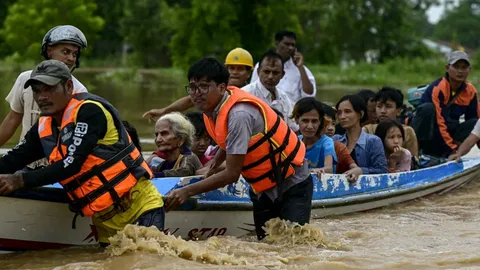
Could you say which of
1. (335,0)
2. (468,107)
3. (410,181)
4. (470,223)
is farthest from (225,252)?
(335,0)

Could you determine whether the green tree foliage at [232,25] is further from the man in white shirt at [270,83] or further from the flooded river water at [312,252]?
the flooded river water at [312,252]

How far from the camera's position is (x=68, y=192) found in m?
5.30

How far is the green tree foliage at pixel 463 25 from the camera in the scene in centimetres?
9924

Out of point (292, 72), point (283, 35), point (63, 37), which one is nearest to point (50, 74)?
point (63, 37)

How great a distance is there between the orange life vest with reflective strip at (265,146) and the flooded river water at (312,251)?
0.48m

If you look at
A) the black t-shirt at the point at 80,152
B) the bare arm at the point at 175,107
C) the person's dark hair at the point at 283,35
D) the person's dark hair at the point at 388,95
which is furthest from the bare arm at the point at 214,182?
the person's dark hair at the point at 283,35

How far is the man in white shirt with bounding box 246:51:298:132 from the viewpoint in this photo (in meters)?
8.65

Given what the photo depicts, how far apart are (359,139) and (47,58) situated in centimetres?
322

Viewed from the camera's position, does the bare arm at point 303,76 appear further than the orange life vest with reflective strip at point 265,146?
Yes

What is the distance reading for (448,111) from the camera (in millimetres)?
10672

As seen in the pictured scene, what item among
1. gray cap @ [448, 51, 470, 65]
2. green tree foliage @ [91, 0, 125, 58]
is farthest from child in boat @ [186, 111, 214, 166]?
green tree foliage @ [91, 0, 125, 58]

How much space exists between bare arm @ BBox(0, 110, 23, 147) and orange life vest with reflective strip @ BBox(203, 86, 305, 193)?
1.59 meters

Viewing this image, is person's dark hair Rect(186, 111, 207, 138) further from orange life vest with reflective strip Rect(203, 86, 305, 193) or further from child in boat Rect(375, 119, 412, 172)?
child in boat Rect(375, 119, 412, 172)

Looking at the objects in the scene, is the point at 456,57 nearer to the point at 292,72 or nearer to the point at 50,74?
the point at 292,72
